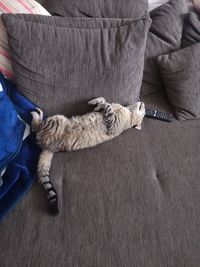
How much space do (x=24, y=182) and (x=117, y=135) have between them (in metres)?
0.53

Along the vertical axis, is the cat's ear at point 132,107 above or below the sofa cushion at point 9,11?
below

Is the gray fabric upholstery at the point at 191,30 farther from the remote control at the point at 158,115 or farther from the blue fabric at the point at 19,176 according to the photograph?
the blue fabric at the point at 19,176

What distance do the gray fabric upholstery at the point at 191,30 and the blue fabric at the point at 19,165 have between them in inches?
37.6

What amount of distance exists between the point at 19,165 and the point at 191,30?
120cm

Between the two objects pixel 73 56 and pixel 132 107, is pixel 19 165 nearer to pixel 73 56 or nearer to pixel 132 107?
pixel 73 56

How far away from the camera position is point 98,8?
1.37 metres

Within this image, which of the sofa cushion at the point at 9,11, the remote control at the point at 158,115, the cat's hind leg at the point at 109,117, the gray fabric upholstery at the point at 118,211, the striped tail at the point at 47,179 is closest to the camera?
the gray fabric upholstery at the point at 118,211

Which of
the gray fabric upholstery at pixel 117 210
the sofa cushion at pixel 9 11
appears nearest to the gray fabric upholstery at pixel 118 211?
the gray fabric upholstery at pixel 117 210

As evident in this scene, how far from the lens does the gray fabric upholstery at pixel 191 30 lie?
1504 mm

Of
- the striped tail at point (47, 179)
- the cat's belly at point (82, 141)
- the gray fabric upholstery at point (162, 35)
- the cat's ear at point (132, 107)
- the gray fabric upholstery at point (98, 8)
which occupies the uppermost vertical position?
the gray fabric upholstery at point (98, 8)

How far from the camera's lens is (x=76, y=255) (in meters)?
0.95

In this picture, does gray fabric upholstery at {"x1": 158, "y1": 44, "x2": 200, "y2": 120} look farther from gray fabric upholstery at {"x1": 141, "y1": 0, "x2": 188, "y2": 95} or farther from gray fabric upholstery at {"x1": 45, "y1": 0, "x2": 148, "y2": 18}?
gray fabric upholstery at {"x1": 45, "y1": 0, "x2": 148, "y2": 18}

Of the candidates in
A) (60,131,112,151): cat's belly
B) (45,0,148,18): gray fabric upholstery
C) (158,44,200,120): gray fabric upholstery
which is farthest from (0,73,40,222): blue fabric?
(158,44,200,120): gray fabric upholstery

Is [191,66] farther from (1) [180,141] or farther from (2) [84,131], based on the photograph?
(2) [84,131]
